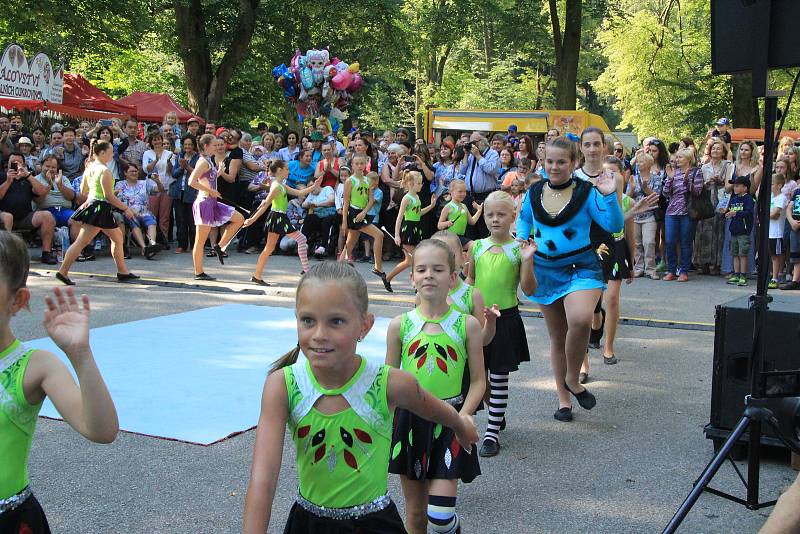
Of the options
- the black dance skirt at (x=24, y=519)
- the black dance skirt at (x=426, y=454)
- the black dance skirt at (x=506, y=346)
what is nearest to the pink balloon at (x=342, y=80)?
the black dance skirt at (x=506, y=346)

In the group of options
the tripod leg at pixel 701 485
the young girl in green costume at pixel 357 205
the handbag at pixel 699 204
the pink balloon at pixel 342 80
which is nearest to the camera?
the tripod leg at pixel 701 485

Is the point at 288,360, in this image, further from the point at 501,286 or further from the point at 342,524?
the point at 501,286

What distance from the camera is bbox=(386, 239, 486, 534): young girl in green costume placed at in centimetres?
381

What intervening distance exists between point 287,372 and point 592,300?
363cm

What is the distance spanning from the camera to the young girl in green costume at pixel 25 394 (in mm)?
2430

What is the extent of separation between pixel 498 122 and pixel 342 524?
78.6 feet

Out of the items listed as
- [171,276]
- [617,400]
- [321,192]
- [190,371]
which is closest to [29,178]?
[171,276]

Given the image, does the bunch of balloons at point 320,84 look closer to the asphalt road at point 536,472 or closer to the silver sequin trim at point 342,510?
the asphalt road at point 536,472

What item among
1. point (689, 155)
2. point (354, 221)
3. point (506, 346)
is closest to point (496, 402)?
point (506, 346)

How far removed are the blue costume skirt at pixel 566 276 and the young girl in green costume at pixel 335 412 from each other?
342 centimetres

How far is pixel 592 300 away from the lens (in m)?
5.96

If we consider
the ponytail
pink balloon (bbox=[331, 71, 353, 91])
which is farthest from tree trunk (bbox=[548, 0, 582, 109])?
the ponytail

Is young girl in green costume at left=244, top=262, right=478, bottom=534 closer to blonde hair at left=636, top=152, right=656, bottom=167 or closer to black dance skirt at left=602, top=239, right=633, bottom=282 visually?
black dance skirt at left=602, top=239, right=633, bottom=282

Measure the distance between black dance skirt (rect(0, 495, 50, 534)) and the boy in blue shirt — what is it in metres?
12.2
